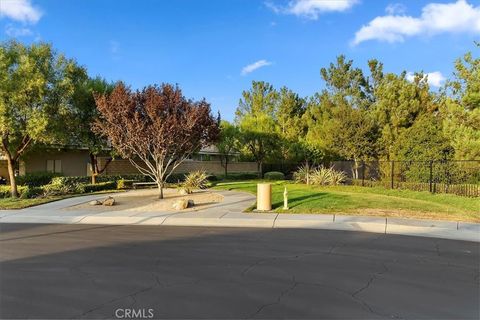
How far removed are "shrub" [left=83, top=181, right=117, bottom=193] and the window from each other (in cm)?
605

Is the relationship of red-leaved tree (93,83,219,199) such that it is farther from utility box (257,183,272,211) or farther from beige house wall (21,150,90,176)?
beige house wall (21,150,90,176)

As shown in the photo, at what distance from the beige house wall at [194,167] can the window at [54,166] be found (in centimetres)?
292

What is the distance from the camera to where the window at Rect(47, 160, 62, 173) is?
28.8m

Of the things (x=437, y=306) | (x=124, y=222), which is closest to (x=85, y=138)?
(x=124, y=222)

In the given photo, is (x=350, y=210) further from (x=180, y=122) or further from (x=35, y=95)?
(x=35, y=95)

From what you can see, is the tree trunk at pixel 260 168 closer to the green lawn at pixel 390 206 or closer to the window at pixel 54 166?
the window at pixel 54 166

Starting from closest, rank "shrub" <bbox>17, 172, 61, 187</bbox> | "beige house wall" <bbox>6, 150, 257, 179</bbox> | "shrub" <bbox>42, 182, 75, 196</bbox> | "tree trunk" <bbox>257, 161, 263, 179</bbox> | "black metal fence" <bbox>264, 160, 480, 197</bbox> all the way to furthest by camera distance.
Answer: "black metal fence" <bbox>264, 160, 480, 197</bbox> < "shrub" <bbox>42, 182, 75, 196</bbox> < "shrub" <bbox>17, 172, 61, 187</bbox> < "beige house wall" <bbox>6, 150, 257, 179</bbox> < "tree trunk" <bbox>257, 161, 263, 179</bbox>

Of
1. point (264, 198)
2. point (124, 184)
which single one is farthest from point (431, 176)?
point (124, 184)

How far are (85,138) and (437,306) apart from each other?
23.6 metres

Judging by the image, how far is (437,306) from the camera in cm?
508

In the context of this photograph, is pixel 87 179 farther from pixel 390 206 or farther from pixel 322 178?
pixel 390 206

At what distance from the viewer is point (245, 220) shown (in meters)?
12.4

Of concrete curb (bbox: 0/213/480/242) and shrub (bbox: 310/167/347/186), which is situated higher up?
shrub (bbox: 310/167/347/186)

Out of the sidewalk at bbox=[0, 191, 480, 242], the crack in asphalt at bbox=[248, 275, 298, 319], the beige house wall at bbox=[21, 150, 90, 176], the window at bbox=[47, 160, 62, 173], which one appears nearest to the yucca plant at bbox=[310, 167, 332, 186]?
the sidewalk at bbox=[0, 191, 480, 242]
